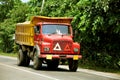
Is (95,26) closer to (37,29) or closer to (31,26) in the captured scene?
(37,29)

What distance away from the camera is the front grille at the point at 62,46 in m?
22.7

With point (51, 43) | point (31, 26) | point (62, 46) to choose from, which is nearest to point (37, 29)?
point (31, 26)

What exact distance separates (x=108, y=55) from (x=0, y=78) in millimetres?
12785

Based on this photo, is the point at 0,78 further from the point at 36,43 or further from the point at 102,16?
the point at 102,16

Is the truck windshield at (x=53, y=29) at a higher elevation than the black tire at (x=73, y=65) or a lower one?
higher

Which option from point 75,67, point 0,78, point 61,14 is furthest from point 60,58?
point 61,14

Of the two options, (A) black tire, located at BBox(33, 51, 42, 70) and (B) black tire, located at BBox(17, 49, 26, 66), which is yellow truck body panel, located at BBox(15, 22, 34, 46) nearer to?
(B) black tire, located at BBox(17, 49, 26, 66)

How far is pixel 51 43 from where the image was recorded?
22.7m

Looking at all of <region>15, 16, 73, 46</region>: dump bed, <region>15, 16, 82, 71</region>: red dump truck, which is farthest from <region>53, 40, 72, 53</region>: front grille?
<region>15, 16, 73, 46</region>: dump bed

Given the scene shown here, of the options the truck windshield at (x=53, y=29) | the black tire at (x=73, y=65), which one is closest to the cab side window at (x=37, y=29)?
the truck windshield at (x=53, y=29)

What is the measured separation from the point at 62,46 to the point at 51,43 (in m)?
0.58

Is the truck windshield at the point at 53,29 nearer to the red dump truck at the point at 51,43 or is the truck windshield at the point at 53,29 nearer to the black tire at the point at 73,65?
the red dump truck at the point at 51,43

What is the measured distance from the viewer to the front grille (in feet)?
74.4

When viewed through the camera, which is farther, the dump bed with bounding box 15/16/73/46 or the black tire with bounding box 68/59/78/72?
the dump bed with bounding box 15/16/73/46
